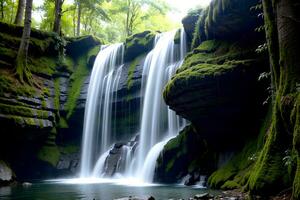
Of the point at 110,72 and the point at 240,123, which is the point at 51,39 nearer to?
the point at 110,72

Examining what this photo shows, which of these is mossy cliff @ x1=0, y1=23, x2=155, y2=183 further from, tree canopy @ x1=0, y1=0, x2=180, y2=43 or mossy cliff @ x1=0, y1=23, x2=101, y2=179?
tree canopy @ x1=0, y1=0, x2=180, y2=43

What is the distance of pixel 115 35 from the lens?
43.5m

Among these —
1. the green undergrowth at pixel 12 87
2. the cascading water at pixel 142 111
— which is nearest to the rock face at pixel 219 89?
the cascading water at pixel 142 111

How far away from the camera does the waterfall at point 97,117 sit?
22.4 metres

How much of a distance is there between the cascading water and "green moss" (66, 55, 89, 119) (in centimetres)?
85

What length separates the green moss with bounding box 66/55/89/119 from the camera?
23.6 metres

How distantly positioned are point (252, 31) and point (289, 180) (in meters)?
7.40

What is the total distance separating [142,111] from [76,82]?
254 inches

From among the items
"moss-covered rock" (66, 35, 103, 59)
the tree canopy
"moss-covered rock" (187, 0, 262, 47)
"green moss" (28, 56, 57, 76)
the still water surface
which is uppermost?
the tree canopy

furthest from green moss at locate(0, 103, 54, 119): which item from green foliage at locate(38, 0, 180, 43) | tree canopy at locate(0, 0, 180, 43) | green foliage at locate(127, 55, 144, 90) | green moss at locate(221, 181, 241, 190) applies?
green foliage at locate(38, 0, 180, 43)

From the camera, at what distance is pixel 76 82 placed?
82.2 ft

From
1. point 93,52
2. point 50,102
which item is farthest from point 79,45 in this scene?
point 50,102

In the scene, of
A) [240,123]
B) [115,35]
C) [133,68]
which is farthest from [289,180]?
[115,35]

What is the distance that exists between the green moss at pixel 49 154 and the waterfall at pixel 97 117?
1660 mm
